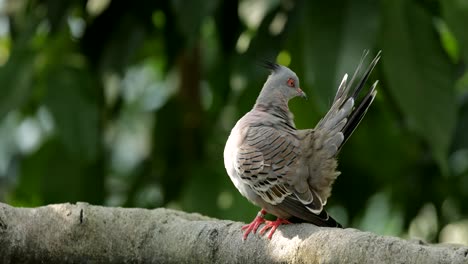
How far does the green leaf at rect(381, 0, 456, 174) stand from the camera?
162 inches

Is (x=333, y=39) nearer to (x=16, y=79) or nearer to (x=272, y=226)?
(x=272, y=226)

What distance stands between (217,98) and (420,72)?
1.70 meters

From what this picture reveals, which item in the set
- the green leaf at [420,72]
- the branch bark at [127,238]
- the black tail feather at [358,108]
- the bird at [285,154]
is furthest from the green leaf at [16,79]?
the black tail feather at [358,108]

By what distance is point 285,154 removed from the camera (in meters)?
2.79

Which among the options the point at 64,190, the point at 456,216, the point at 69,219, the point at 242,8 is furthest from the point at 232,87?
the point at 69,219

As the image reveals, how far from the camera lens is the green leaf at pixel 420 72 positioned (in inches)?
162

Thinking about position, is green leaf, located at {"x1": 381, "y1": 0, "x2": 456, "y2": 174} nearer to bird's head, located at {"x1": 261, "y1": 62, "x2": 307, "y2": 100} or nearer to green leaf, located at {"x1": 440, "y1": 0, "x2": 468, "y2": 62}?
green leaf, located at {"x1": 440, "y1": 0, "x2": 468, "y2": 62}

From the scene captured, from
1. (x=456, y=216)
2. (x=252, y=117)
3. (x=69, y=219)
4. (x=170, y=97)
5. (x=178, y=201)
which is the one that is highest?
(x=252, y=117)

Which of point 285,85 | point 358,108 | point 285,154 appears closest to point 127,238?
point 285,154

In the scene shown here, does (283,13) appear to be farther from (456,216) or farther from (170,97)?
(456,216)

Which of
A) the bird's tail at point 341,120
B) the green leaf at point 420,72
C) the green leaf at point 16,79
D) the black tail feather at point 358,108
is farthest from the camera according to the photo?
the green leaf at point 16,79

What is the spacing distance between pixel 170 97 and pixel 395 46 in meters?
2.09

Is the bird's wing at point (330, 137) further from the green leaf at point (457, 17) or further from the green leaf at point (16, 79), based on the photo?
the green leaf at point (16, 79)

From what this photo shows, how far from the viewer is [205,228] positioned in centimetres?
287
